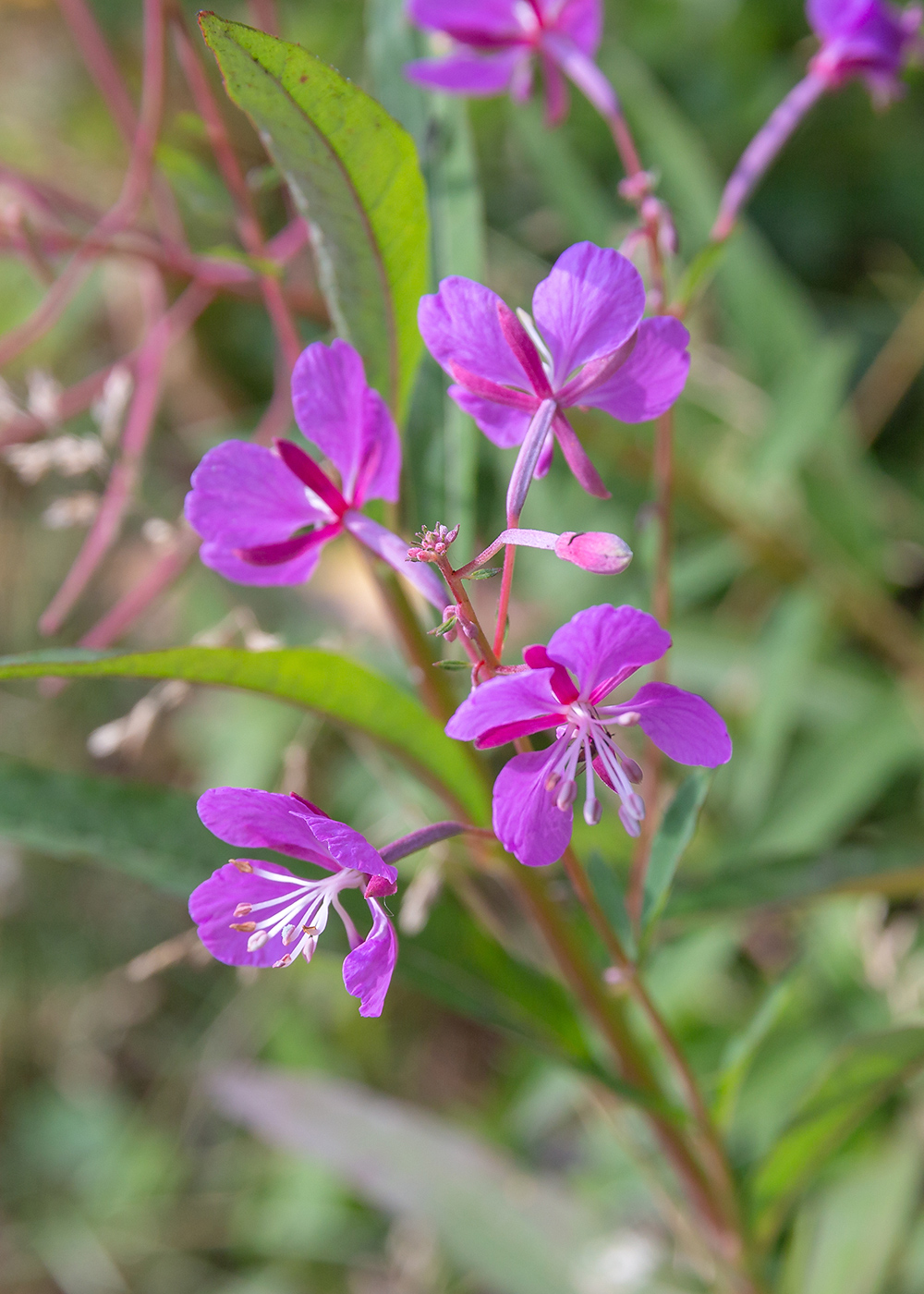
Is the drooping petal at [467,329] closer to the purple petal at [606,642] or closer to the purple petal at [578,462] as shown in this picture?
the purple petal at [578,462]

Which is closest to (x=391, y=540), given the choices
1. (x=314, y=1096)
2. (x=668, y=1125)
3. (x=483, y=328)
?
(x=483, y=328)

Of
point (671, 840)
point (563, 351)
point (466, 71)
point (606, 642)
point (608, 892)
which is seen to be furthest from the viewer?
point (466, 71)

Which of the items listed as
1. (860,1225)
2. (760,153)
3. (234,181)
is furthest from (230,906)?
(860,1225)

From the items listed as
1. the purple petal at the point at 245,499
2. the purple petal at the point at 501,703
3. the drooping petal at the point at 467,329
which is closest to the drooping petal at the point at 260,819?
the purple petal at the point at 501,703

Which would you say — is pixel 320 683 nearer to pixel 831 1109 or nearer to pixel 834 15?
pixel 831 1109

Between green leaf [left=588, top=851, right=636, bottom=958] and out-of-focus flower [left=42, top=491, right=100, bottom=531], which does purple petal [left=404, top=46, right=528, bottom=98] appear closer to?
out-of-focus flower [left=42, top=491, right=100, bottom=531]

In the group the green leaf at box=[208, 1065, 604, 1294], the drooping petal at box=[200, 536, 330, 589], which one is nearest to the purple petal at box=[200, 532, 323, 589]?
the drooping petal at box=[200, 536, 330, 589]
